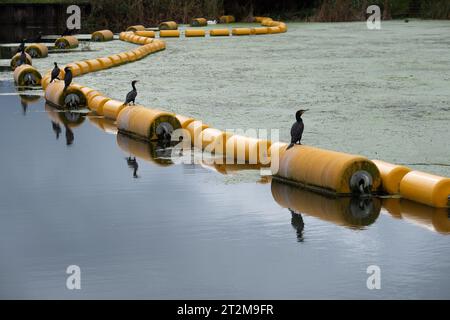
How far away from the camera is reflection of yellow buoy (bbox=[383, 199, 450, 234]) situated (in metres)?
14.2

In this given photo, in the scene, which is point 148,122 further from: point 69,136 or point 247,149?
point 247,149

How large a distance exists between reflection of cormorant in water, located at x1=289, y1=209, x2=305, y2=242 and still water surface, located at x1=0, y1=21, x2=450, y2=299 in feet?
0.14

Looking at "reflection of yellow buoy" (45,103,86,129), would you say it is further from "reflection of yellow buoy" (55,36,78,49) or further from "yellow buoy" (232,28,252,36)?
"yellow buoy" (232,28,252,36)

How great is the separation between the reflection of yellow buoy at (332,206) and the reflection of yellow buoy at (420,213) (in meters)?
0.23

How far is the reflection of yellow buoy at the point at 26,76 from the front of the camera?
33875 millimetres

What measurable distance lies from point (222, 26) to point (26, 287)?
5616cm

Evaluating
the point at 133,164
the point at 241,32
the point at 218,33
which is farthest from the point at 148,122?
the point at 241,32

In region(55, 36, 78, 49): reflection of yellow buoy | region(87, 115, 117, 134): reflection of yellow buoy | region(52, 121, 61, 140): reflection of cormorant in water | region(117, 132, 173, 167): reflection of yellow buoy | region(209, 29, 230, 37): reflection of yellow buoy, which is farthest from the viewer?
region(209, 29, 230, 37): reflection of yellow buoy

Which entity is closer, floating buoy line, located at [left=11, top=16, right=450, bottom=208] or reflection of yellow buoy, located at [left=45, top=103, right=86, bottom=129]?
floating buoy line, located at [left=11, top=16, right=450, bottom=208]

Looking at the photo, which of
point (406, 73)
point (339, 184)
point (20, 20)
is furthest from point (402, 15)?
point (339, 184)

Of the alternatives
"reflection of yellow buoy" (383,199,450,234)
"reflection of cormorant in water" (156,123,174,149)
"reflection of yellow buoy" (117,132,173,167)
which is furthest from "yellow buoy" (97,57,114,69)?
"reflection of yellow buoy" (383,199,450,234)

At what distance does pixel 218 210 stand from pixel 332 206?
1699 millimetres

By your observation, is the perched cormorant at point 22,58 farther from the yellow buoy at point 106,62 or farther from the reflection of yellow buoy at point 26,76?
the yellow buoy at point 106,62
